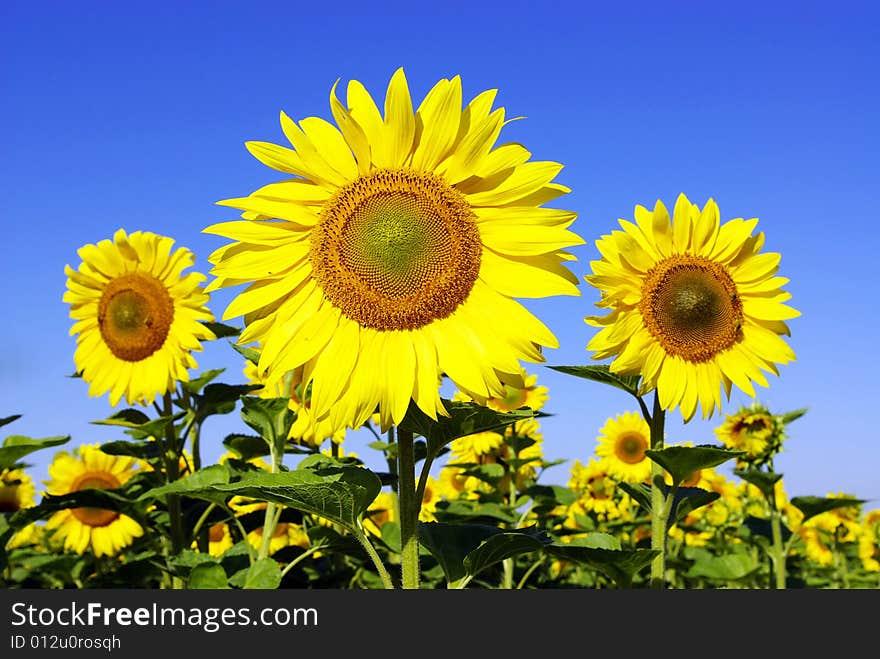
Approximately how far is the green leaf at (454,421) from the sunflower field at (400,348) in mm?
13

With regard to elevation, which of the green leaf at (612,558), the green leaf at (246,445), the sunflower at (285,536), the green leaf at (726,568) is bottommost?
the green leaf at (612,558)

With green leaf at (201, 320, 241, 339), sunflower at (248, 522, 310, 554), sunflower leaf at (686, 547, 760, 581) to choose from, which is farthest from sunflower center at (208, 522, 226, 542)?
sunflower leaf at (686, 547, 760, 581)

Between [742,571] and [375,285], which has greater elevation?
[375,285]

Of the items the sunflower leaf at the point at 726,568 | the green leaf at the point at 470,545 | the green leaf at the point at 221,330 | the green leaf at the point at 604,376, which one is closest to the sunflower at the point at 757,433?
the sunflower leaf at the point at 726,568

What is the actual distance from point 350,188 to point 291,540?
563 centimetres

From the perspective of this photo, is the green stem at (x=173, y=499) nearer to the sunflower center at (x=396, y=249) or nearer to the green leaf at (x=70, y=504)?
the green leaf at (x=70, y=504)

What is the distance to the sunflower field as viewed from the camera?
3160mm

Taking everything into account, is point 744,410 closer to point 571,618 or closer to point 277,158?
point 571,618

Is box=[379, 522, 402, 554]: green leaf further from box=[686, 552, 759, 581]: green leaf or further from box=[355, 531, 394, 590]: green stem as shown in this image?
box=[686, 552, 759, 581]: green leaf

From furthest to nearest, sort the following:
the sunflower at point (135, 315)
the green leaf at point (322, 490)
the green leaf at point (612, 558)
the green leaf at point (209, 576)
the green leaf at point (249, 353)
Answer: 1. the sunflower at point (135, 315)
2. the green leaf at point (249, 353)
3. the green leaf at point (209, 576)
4. the green leaf at point (612, 558)
5. the green leaf at point (322, 490)

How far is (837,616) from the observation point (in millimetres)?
3383

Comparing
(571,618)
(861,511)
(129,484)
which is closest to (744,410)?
(571,618)

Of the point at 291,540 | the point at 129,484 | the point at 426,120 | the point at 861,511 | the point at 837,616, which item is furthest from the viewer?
the point at 861,511

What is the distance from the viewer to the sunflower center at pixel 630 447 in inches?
335
